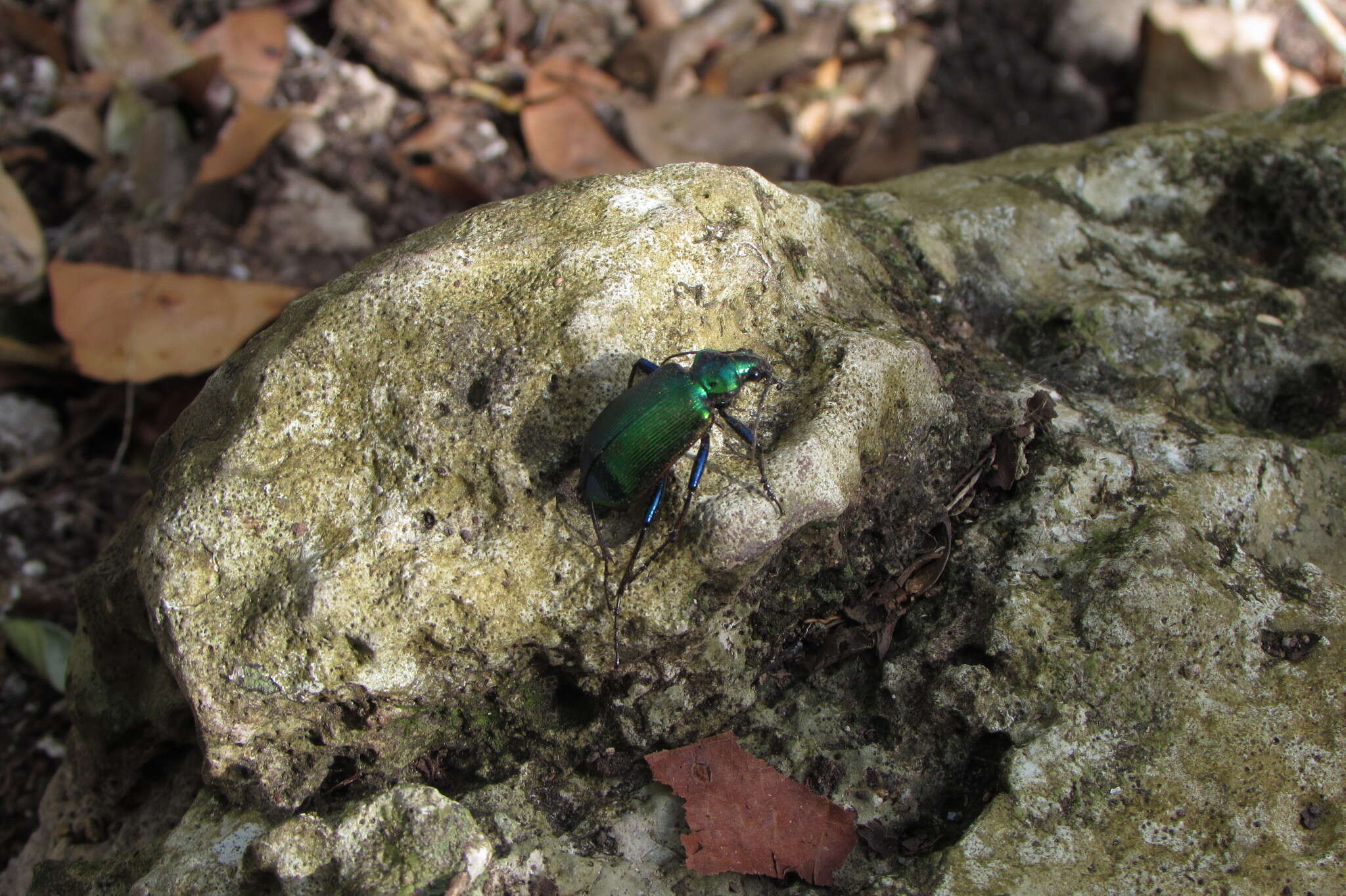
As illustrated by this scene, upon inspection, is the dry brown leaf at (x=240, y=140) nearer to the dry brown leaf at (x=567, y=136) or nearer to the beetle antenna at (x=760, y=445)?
the dry brown leaf at (x=567, y=136)

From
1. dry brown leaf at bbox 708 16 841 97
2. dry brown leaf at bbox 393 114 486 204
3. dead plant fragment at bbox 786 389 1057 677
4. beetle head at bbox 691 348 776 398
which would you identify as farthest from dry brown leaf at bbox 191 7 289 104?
dead plant fragment at bbox 786 389 1057 677

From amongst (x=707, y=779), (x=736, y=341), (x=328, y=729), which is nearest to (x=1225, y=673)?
(x=707, y=779)

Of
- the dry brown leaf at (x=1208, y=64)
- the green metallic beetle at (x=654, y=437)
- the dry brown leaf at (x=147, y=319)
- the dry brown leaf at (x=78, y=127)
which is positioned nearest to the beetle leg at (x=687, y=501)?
the green metallic beetle at (x=654, y=437)

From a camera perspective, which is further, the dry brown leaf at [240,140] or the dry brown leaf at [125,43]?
the dry brown leaf at [125,43]

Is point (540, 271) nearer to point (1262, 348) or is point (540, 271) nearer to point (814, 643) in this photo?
point (814, 643)

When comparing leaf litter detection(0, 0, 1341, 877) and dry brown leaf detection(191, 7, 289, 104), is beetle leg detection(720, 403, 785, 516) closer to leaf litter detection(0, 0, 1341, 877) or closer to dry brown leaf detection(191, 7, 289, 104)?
leaf litter detection(0, 0, 1341, 877)

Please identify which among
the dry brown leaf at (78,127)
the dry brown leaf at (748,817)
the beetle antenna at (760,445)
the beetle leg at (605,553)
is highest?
the beetle antenna at (760,445)
